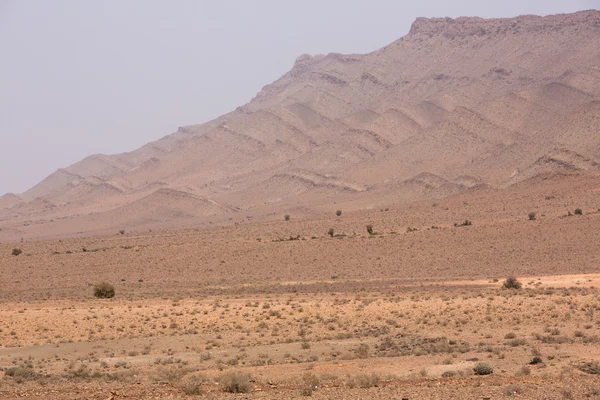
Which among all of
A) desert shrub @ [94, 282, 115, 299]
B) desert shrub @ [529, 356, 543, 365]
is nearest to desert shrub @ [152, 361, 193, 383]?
desert shrub @ [529, 356, 543, 365]

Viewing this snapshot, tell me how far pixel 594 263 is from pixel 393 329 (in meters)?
28.2

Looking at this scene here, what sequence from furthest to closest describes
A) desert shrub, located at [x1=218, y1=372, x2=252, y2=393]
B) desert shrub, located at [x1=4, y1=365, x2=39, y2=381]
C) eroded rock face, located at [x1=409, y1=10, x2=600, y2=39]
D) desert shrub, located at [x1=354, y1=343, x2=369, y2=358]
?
1. eroded rock face, located at [x1=409, y1=10, x2=600, y2=39]
2. desert shrub, located at [x1=354, y1=343, x2=369, y2=358]
3. desert shrub, located at [x1=4, y1=365, x2=39, y2=381]
4. desert shrub, located at [x1=218, y1=372, x2=252, y2=393]

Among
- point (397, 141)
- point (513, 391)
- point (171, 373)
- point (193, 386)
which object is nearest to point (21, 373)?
point (171, 373)

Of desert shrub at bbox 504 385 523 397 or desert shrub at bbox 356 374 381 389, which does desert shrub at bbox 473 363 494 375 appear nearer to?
desert shrub at bbox 504 385 523 397

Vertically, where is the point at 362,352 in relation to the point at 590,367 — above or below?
above

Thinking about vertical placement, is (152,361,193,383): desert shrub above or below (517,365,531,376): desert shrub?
above

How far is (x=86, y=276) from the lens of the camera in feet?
197

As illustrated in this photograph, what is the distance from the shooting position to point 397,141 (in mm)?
144000

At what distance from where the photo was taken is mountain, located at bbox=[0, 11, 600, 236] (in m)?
116

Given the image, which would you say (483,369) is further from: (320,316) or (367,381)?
(320,316)

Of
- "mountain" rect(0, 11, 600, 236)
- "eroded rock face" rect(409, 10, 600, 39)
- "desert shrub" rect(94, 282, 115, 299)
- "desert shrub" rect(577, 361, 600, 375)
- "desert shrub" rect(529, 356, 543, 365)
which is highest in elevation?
"eroded rock face" rect(409, 10, 600, 39)

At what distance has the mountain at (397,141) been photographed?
11600cm

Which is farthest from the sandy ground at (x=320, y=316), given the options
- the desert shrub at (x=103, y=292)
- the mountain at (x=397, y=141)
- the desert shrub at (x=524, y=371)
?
the mountain at (x=397, y=141)

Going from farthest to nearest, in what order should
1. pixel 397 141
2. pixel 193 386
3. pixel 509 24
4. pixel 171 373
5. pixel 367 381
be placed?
pixel 509 24, pixel 397 141, pixel 171 373, pixel 367 381, pixel 193 386
